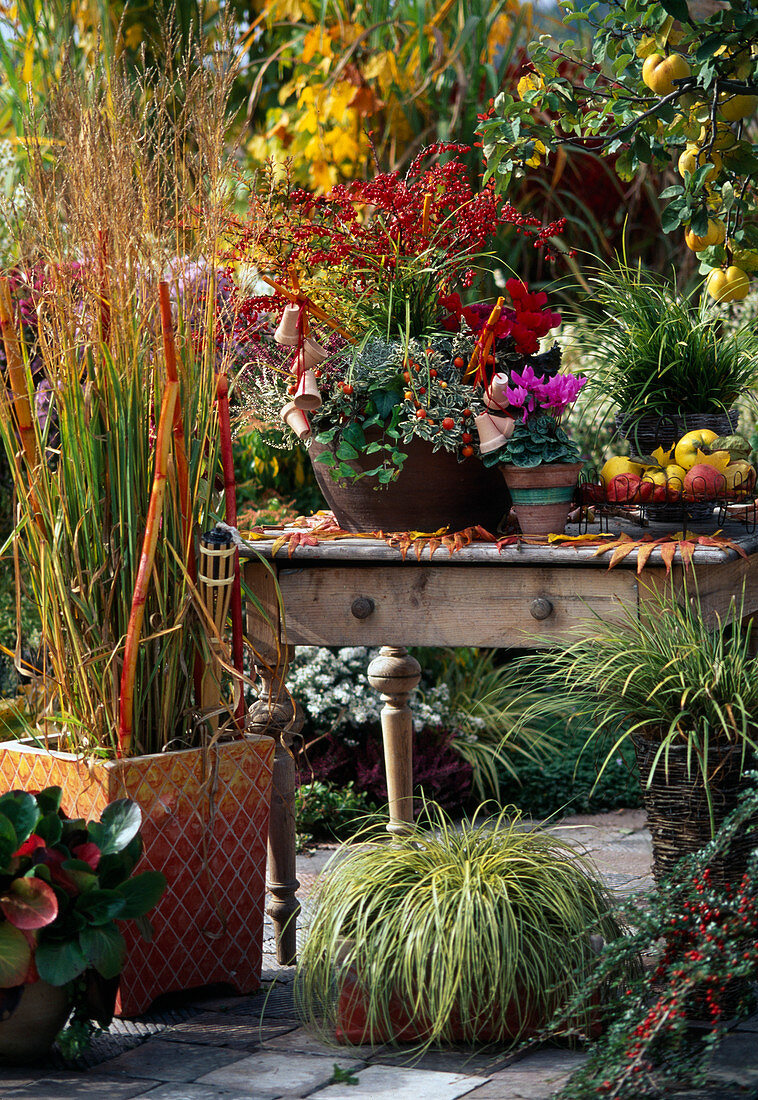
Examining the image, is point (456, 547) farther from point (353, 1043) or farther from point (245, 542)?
point (353, 1043)

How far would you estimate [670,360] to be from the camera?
296cm

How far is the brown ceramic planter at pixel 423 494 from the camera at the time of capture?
2854mm

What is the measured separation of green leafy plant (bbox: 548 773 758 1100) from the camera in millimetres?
2100

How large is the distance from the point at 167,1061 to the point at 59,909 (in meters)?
0.35

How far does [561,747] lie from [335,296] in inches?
107

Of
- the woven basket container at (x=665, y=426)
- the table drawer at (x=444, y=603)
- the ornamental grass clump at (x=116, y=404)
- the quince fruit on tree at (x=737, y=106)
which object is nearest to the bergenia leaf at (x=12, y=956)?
the ornamental grass clump at (x=116, y=404)

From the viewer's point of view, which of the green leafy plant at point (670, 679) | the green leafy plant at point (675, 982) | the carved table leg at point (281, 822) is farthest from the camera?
the carved table leg at point (281, 822)

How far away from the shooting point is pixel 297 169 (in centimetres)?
642

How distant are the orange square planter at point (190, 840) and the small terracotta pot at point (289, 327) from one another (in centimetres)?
85

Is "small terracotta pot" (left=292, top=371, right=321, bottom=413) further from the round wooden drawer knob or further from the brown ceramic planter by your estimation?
the round wooden drawer knob

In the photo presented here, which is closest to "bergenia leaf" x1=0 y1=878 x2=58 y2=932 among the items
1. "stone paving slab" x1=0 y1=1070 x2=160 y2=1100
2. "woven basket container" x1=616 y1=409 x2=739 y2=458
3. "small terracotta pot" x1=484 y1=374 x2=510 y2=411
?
"stone paving slab" x1=0 y1=1070 x2=160 y2=1100

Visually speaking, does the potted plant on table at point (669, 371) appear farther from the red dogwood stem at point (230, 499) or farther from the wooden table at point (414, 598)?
the red dogwood stem at point (230, 499)

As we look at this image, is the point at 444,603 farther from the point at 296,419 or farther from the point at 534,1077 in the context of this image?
the point at 534,1077

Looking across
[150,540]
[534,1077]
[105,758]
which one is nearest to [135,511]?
[150,540]
